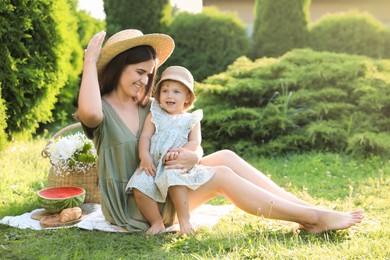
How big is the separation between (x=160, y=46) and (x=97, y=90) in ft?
2.09

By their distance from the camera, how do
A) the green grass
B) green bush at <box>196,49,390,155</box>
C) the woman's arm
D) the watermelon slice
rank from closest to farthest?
the green grass < the woman's arm < the watermelon slice < green bush at <box>196,49,390,155</box>

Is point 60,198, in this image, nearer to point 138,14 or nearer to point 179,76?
point 179,76

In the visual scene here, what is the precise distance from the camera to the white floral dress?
134 inches

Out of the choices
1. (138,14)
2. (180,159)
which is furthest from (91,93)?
(138,14)

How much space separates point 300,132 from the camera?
22.1 feet

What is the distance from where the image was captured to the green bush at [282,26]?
1009 cm

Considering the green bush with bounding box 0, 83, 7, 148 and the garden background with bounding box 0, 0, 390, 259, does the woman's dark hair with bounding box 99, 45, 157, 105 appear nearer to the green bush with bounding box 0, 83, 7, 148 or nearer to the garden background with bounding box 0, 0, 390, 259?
the garden background with bounding box 0, 0, 390, 259

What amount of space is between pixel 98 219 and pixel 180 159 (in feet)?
2.57

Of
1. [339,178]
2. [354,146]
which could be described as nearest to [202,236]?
[339,178]

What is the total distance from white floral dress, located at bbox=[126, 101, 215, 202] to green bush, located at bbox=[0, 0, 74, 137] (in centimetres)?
289

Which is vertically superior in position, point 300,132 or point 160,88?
point 160,88

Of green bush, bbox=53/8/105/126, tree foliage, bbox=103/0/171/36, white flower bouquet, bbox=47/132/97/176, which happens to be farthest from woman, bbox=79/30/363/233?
tree foliage, bbox=103/0/171/36

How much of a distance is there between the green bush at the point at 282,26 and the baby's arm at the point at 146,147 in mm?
6913

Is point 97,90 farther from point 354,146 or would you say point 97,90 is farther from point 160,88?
point 354,146
